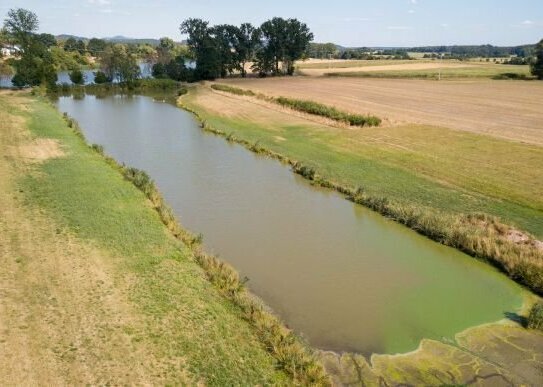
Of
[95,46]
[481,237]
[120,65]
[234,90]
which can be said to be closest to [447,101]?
[234,90]

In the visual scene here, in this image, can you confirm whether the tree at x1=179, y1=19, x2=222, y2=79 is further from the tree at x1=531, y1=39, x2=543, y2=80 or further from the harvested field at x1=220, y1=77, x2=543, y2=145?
the tree at x1=531, y1=39, x2=543, y2=80

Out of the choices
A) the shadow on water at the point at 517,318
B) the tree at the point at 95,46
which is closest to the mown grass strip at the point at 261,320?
the shadow on water at the point at 517,318

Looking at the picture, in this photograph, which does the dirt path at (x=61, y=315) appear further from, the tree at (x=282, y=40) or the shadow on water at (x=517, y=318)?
the tree at (x=282, y=40)

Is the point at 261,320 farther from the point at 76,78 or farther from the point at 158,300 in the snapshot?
the point at 76,78

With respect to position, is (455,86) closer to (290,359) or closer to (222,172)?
(222,172)

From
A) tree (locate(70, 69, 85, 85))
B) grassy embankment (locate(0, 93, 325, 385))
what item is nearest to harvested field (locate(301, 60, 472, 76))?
tree (locate(70, 69, 85, 85))

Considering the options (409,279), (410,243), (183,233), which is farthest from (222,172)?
(409,279)
